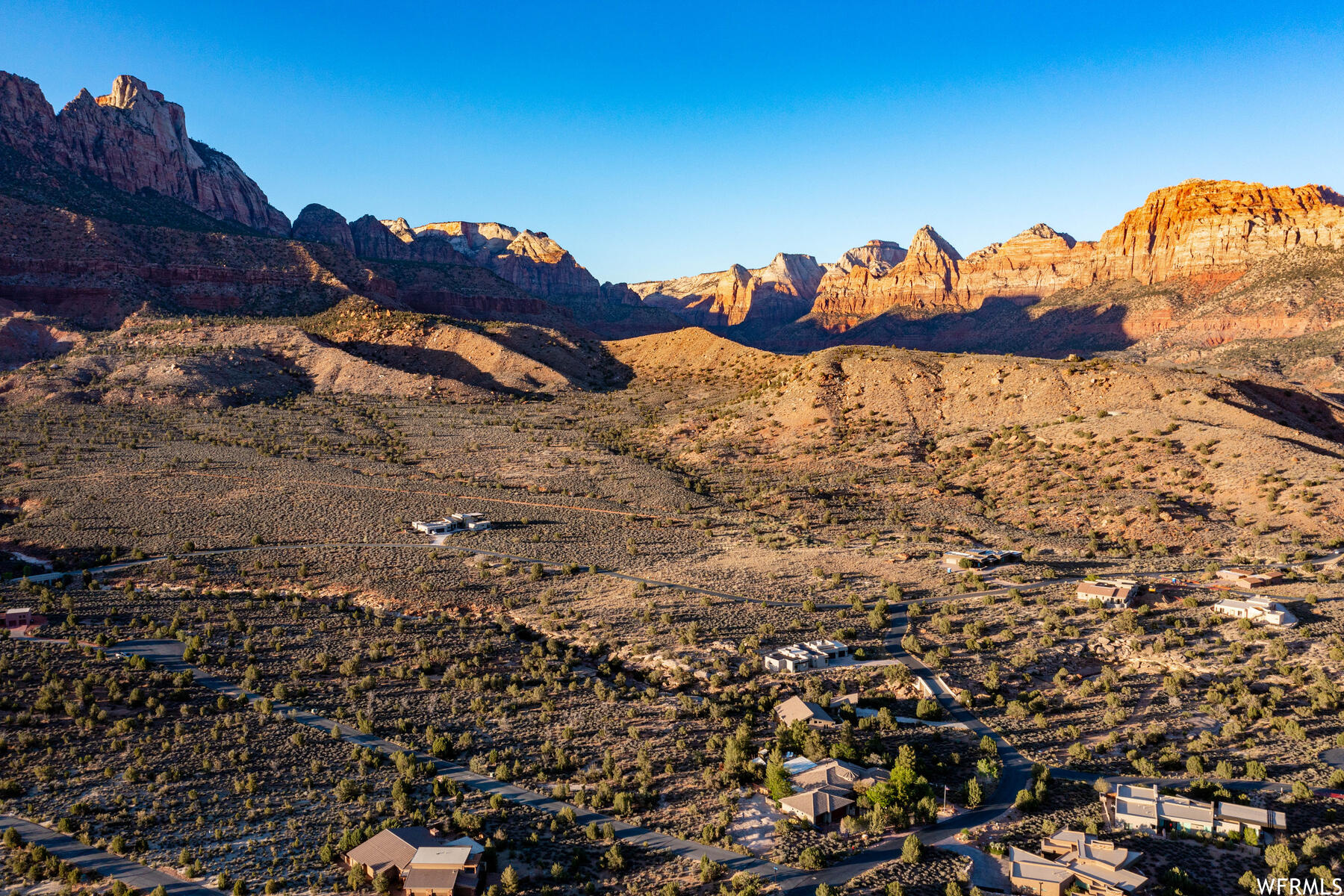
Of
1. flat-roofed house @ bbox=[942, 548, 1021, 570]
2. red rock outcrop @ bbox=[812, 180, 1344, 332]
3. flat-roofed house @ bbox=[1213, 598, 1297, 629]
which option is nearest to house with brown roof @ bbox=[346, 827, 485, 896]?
flat-roofed house @ bbox=[942, 548, 1021, 570]

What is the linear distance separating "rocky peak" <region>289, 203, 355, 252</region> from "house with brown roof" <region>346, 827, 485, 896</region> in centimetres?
16724

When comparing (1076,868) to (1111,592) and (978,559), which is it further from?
(978,559)

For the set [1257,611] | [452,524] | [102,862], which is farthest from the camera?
[452,524]

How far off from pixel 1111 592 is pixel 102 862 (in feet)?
113

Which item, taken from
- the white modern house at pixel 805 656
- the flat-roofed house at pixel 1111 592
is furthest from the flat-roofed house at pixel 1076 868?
the flat-roofed house at pixel 1111 592

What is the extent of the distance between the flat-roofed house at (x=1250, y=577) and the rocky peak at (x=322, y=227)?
165 m

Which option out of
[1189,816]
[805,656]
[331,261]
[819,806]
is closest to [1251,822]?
[1189,816]

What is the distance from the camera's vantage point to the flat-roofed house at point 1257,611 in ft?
102

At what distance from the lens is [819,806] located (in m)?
21.2

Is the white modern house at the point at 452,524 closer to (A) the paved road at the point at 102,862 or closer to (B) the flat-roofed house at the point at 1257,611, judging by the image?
(A) the paved road at the point at 102,862

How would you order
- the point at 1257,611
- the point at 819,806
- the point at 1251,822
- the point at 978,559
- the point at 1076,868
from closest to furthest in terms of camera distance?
the point at 1076,868 < the point at 1251,822 < the point at 819,806 < the point at 1257,611 < the point at 978,559

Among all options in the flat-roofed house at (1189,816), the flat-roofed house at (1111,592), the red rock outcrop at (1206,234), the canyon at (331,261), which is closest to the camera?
the flat-roofed house at (1189,816)

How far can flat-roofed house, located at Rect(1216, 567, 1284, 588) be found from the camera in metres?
35.4

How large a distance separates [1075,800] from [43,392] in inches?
3545
